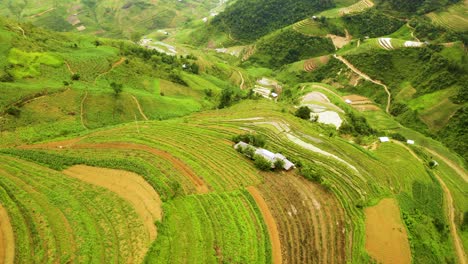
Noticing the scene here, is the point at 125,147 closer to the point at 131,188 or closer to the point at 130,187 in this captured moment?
the point at 130,187

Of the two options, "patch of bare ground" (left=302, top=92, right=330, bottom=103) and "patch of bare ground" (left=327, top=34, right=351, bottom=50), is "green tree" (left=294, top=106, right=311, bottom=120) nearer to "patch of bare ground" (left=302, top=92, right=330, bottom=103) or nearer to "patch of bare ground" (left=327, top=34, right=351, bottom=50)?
"patch of bare ground" (left=302, top=92, right=330, bottom=103)

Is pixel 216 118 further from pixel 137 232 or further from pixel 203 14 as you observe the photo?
pixel 203 14

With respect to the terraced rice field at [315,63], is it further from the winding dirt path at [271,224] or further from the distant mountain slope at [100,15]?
the distant mountain slope at [100,15]

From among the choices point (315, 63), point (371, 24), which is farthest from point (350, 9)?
point (315, 63)

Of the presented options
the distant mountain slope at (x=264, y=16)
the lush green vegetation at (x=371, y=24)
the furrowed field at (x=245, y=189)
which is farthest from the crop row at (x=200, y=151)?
the distant mountain slope at (x=264, y=16)

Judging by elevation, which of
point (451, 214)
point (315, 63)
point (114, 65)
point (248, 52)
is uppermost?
point (248, 52)
